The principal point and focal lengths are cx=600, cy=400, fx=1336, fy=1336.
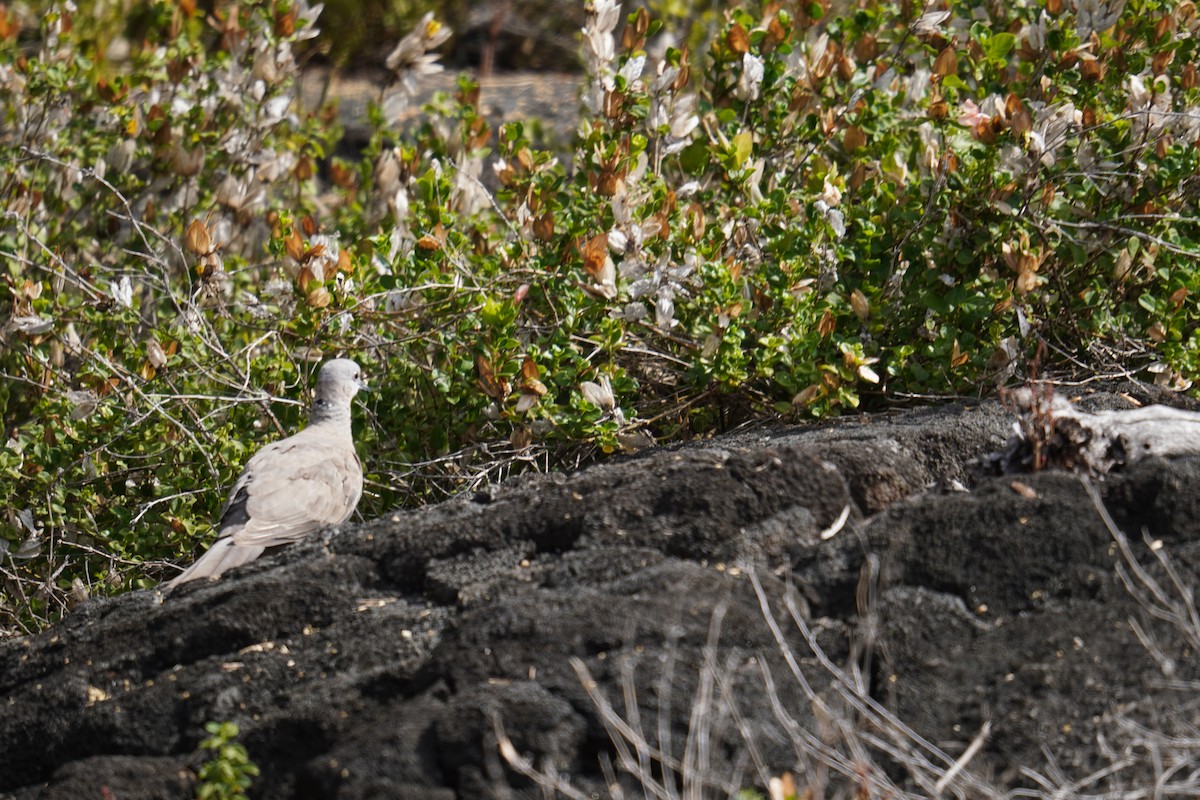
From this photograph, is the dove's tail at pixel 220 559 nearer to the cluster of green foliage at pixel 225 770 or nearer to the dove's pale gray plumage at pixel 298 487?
the dove's pale gray plumage at pixel 298 487

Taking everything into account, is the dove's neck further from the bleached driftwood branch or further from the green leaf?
the green leaf

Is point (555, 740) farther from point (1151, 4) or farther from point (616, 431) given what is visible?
point (1151, 4)

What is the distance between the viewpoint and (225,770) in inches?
120

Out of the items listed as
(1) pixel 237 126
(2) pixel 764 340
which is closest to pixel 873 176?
(2) pixel 764 340

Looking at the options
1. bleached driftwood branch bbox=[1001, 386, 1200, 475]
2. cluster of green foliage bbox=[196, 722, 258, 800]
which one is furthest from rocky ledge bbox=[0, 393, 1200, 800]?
bleached driftwood branch bbox=[1001, 386, 1200, 475]

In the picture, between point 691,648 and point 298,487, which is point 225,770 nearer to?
point 691,648

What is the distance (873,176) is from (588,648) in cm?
299

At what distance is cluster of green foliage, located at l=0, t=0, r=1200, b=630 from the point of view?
487 centimetres

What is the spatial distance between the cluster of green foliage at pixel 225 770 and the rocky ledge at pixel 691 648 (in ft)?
0.17

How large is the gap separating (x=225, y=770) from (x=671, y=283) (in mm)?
2606

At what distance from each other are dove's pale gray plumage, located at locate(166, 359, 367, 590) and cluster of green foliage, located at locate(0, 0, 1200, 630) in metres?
0.22

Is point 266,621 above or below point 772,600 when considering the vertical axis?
below

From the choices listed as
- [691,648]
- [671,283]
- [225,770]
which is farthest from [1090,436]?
[225,770]

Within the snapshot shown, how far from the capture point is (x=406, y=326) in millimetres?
5602
